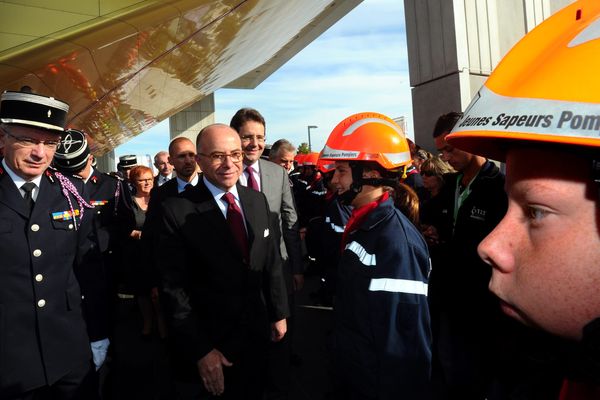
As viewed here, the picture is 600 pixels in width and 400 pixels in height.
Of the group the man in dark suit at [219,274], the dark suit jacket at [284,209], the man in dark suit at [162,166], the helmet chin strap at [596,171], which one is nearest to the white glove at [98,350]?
the man in dark suit at [219,274]

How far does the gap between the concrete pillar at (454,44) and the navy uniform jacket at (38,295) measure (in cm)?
595

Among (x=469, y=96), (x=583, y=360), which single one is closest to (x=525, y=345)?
(x=583, y=360)

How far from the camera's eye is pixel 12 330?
6.89ft

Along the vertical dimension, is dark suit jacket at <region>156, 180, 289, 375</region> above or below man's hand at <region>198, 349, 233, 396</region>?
above

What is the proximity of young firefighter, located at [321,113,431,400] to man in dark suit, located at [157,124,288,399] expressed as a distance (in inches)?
24.7

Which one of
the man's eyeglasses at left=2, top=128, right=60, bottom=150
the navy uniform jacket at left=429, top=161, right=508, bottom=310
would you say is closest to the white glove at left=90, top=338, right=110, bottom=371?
the man's eyeglasses at left=2, top=128, right=60, bottom=150

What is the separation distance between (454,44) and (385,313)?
19.5 feet

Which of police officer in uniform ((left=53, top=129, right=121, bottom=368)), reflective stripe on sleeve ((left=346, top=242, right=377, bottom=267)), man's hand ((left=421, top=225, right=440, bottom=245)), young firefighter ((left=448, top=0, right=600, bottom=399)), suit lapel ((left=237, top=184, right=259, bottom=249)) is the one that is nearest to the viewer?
young firefighter ((left=448, top=0, right=600, bottom=399))

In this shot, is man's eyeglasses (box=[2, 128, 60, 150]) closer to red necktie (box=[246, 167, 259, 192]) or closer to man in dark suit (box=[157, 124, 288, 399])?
man in dark suit (box=[157, 124, 288, 399])

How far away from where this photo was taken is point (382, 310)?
1.88 meters

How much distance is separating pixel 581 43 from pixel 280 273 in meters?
2.41

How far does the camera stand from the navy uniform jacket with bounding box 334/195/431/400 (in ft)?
5.98

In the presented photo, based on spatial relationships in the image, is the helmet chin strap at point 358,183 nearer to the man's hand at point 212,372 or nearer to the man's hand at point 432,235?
the man's hand at point 432,235

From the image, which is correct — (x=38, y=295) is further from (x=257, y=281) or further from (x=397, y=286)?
(x=397, y=286)
